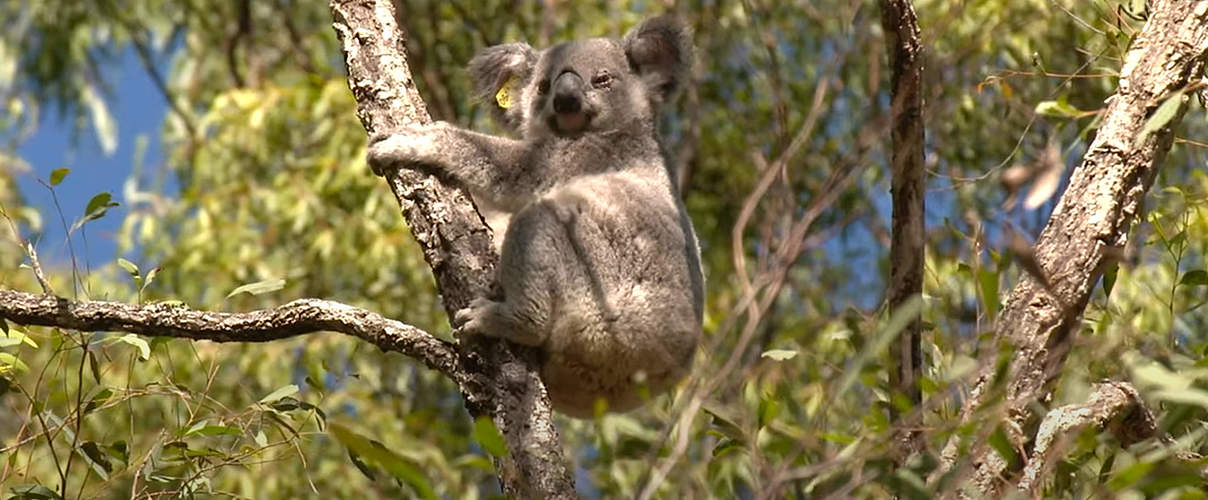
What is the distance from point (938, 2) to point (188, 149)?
157 inches

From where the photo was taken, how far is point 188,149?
8.08 m

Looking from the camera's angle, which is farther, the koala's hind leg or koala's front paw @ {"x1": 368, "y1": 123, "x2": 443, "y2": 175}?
koala's front paw @ {"x1": 368, "y1": 123, "x2": 443, "y2": 175}

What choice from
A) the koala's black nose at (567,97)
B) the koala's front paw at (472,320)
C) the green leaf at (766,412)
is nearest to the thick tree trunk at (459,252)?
the koala's front paw at (472,320)

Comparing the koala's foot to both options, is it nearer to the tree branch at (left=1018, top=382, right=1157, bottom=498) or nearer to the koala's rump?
the koala's rump

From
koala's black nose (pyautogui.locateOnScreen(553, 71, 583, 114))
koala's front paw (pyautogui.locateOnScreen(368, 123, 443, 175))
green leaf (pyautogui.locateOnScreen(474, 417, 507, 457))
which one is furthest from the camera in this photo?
koala's black nose (pyautogui.locateOnScreen(553, 71, 583, 114))

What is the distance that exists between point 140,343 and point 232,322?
0.18 m

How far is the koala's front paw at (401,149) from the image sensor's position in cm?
310

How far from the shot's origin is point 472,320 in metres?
2.85

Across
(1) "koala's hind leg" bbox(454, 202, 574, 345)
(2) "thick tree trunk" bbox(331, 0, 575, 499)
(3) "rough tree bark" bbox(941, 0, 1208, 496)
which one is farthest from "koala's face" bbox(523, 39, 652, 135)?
(3) "rough tree bark" bbox(941, 0, 1208, 496)

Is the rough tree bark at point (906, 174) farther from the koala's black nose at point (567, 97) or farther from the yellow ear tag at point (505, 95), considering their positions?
the yellow ear tag at point (505, 95)

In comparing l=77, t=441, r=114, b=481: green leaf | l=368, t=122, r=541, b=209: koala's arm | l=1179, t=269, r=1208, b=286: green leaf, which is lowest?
l=1179, t=269, r=1208, b=286: green leaf

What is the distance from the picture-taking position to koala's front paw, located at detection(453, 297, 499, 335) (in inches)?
112

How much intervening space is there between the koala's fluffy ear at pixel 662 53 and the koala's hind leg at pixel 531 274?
95cm

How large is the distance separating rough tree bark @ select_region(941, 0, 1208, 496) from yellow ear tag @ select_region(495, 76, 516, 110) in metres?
1.60
